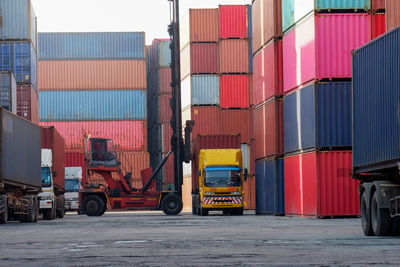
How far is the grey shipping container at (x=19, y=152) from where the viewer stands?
26.3m

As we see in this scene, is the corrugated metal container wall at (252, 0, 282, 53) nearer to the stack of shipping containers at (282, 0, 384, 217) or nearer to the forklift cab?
the stack of shipping containers at (282, 0, 384, 217)

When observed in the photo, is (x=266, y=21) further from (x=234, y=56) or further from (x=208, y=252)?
(x=208, y=252)

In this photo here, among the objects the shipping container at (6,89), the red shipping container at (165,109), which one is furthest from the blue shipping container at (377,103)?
the red shipping container at (165,109)

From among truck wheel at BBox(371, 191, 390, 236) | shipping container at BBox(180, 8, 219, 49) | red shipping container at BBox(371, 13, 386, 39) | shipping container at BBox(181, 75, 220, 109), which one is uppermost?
shipping container at BBox(180, 8, 219, 49)

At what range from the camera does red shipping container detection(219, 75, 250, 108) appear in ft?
179

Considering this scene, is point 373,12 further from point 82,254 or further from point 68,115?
point 68,115

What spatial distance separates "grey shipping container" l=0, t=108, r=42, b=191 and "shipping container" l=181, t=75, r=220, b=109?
23084 millimetres

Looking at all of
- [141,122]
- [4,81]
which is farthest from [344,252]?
[141,122]

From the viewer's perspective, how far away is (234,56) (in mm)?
54656

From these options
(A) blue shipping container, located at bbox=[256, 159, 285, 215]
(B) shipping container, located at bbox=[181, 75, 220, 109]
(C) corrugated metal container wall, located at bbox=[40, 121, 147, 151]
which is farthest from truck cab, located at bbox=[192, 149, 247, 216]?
(C) corrugated metal container wall, located at bbox=[40, 121, 147, 151]

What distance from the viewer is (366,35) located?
94.4ft

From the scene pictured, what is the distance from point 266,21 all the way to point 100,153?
10166mm

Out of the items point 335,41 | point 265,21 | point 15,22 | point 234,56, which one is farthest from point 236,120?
point 335,41

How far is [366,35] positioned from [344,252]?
59.6 ft
